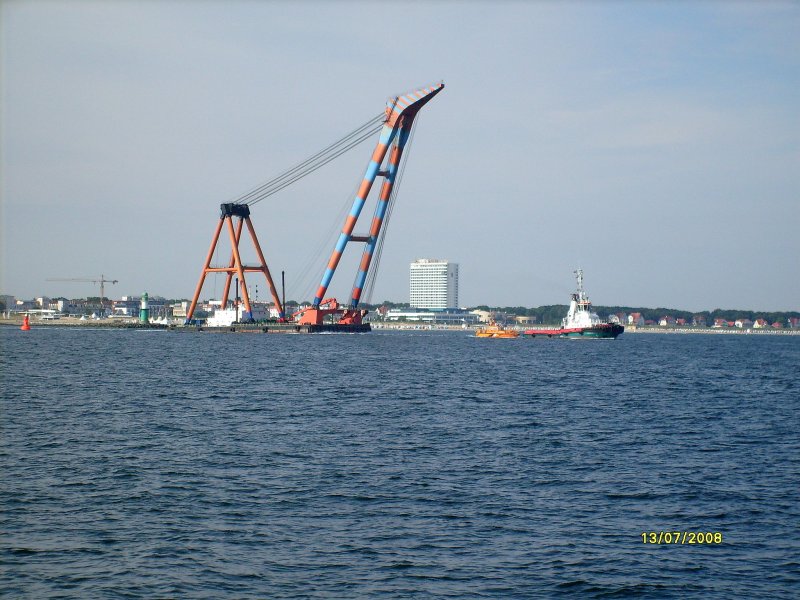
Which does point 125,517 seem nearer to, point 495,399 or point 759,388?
point 495,399

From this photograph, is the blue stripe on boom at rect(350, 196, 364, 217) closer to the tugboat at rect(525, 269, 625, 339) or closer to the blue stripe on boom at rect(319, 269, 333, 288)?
the blue stripe on boom at rect(319, 269, 333, 288)

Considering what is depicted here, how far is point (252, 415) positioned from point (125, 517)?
41.8 feet

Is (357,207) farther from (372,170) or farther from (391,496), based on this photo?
(391,496)

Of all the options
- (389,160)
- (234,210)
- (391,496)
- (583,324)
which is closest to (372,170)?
(389,160)

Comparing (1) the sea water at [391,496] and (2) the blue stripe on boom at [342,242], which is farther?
(2) the blue stripe on boom at [342,242]

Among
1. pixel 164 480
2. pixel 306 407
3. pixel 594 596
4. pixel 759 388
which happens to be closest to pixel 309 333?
pixel 759 388
